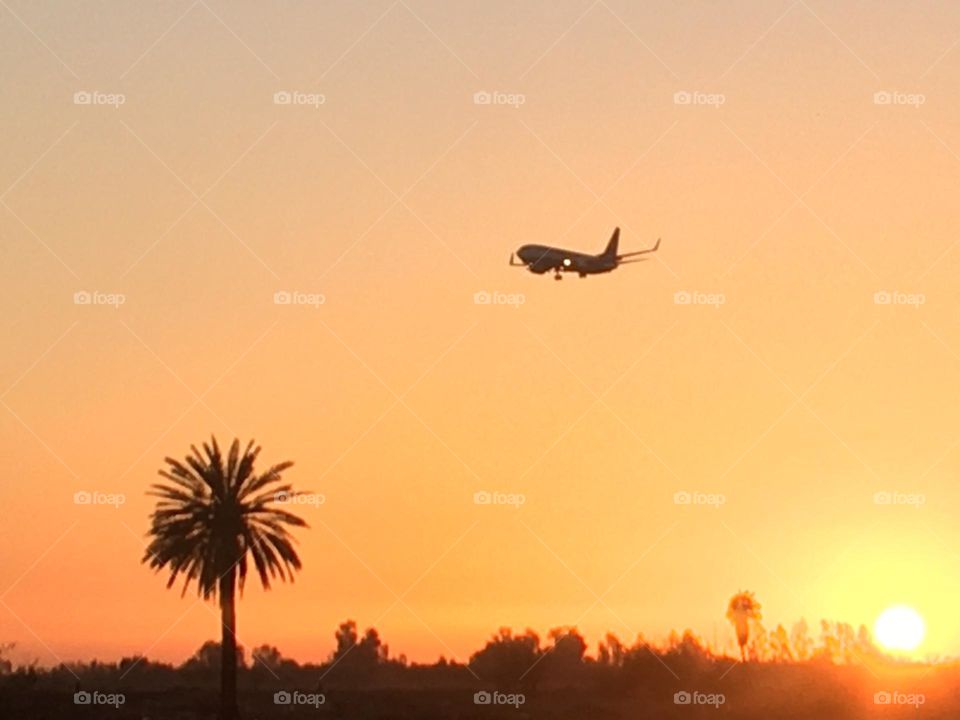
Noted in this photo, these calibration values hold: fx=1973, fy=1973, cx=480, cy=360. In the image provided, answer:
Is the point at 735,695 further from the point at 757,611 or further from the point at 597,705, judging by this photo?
the point at 757,611

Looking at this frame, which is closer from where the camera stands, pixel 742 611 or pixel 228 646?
pixel 228 646

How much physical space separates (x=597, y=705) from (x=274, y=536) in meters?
20.9

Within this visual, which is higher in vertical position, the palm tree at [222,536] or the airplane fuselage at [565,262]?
the airplane fuselage at [565,262]

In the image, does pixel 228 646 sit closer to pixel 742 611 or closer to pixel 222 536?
pixel 222 536

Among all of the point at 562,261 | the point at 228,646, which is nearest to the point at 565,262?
the point at 562,261

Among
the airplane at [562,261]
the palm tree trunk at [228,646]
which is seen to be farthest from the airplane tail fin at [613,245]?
the palm tree trunk at [228,646]

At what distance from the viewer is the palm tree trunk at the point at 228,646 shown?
304 ft

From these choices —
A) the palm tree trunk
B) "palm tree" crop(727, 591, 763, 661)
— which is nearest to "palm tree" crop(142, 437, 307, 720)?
the palm tree trunk

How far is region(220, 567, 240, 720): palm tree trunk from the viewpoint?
92.7 m

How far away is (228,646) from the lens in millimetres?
93562

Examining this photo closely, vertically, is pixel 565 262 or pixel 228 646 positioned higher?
pixel 565 262

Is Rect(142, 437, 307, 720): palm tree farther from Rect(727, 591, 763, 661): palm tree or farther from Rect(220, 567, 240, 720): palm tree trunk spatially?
Rect(727, 591, 763, 661): palm tree

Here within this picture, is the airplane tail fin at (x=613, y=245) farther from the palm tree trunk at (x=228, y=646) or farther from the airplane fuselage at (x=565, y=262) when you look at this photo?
the palm tree trunk at (x=228, y=646)

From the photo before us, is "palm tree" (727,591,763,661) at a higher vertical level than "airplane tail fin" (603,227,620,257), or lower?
lower
